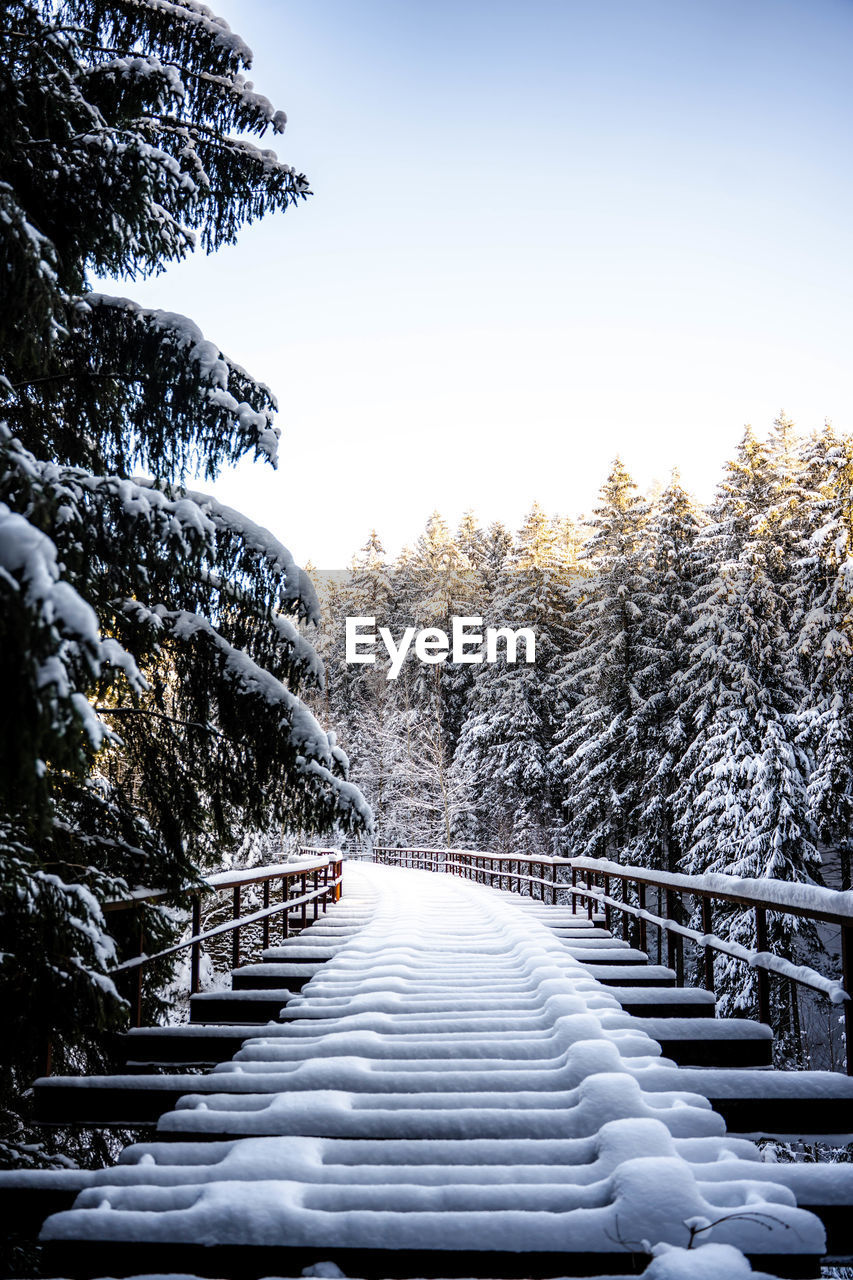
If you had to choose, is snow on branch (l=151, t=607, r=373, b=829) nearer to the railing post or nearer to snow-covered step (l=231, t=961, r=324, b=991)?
the railing post

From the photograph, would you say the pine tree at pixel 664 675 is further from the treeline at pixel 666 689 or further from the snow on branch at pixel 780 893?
the snow on branch at pixel 780 893

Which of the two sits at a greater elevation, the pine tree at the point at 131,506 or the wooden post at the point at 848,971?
the pine tree at the point at 131,506

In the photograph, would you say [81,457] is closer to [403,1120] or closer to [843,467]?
[403,1120]

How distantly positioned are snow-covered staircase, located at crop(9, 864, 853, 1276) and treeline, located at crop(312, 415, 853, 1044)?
17.4 m

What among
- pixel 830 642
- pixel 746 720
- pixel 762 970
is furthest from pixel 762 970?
pixel 746 720

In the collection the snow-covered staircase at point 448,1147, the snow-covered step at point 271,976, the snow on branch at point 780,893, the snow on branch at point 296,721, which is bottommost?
the snow-covered step at point 271,976

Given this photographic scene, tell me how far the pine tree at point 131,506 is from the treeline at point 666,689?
17607 millimetres

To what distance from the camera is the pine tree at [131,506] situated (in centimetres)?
328

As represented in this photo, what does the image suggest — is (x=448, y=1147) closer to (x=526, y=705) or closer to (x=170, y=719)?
(x=170, y=719)

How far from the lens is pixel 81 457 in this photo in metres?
4.41

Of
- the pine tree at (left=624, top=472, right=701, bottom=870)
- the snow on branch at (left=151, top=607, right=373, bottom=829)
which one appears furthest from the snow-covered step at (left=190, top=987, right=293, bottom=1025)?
the pine tree at (left=624, top=472, right=701, bottom=870)

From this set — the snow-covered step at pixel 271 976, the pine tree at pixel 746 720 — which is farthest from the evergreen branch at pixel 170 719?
the pine tree at pixel 746 720

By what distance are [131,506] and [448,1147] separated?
269 cm

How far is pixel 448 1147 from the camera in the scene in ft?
8.41
